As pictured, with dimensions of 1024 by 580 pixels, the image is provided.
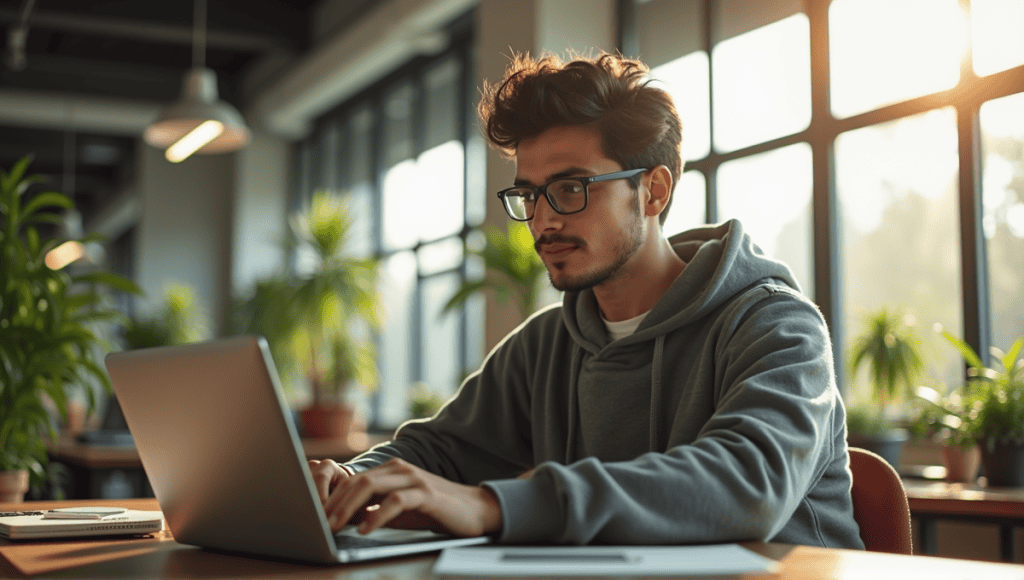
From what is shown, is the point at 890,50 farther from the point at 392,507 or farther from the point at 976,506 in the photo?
the point at 392,507

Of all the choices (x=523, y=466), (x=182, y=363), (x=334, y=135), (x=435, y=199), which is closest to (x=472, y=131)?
(x=435, y=199)

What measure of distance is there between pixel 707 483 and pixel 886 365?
2.49 metres

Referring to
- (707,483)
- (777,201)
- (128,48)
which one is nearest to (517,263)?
(777,201)

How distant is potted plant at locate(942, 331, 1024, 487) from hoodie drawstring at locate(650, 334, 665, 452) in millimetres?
1735

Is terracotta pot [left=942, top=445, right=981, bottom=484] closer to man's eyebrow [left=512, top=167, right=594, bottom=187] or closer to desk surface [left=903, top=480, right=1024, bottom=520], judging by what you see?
desk surface [left=903, top=480, right=1024, bottom=520]

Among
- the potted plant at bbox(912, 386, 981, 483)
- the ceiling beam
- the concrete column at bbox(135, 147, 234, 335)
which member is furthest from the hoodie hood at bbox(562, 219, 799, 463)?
the concrete column at bbox(135, 147, 234, 335)

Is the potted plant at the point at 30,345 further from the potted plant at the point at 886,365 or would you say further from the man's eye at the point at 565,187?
the potted plant at the point at 886,365

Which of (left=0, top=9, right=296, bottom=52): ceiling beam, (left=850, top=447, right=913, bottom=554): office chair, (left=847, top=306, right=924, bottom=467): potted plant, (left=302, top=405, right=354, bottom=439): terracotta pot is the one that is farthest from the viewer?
(left=0, top=9, right=296, bottom=52): ceiling beam

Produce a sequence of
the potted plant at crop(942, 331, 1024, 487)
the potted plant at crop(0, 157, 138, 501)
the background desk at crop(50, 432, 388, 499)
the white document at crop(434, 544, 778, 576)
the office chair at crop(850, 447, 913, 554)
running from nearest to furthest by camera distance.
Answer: the white document at crop(434, 544, 778, 576) < the office chair at crop(850, 447, 913, 554) < the potted plant at crop(0, 157, 138, 501) < the potted plant at crop(942, 331, 1024, 487) < the background desk at crop(50, 432, 388, 499)

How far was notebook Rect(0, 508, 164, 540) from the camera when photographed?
116 centimetres

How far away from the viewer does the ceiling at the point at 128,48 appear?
7.06 metres

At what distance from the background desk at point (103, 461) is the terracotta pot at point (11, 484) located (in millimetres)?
841

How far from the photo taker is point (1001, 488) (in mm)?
2777

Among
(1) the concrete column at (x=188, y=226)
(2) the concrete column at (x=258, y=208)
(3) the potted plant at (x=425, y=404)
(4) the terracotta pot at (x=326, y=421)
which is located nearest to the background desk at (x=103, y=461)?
(3) the potted plant at (x=425, y=404)
